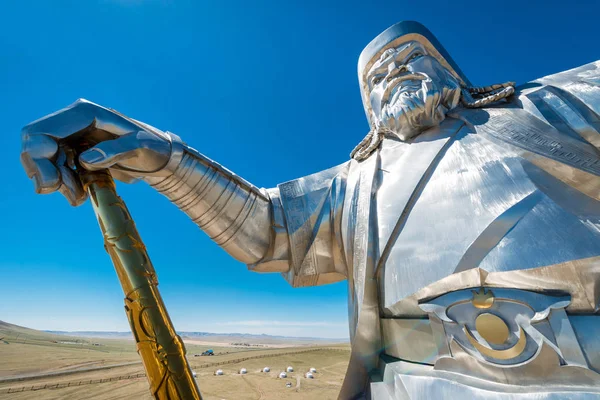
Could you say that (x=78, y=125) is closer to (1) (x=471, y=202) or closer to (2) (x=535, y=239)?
(1) (x=471, y=202)

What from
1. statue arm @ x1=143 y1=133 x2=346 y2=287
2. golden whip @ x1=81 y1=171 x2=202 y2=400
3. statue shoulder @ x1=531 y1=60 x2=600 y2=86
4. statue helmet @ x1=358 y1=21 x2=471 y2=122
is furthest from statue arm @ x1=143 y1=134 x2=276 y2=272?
statue shoulder @ x1=531 y1=60 x2=600 y2=86

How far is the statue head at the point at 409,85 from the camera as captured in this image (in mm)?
2107

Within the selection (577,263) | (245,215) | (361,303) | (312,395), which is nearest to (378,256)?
(361,303)

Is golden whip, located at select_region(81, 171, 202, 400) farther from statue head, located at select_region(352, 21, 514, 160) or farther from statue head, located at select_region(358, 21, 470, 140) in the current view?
statue head, located at select_region(358, 21, 470, 140)

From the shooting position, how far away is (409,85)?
2.21 metres

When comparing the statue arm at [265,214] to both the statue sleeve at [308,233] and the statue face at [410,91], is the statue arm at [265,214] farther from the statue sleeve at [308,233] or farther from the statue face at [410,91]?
the statue face at [410,91]

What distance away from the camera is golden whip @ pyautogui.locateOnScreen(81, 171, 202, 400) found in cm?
157

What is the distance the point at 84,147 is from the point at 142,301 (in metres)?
1.11

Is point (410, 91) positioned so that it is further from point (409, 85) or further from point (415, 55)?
point (415, 55)

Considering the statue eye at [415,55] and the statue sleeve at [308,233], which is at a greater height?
the statue eye at [415,55]

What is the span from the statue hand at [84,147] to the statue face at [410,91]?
1.60 meters

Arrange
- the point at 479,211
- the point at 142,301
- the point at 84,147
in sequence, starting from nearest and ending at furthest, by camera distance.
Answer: the point at 479,211 < the point at 142,301 < the point at 84,147

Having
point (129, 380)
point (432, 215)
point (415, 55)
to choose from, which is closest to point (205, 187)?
point (432, 215)

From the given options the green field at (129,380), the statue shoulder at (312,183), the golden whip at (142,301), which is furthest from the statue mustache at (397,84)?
the green field at (129,380)
